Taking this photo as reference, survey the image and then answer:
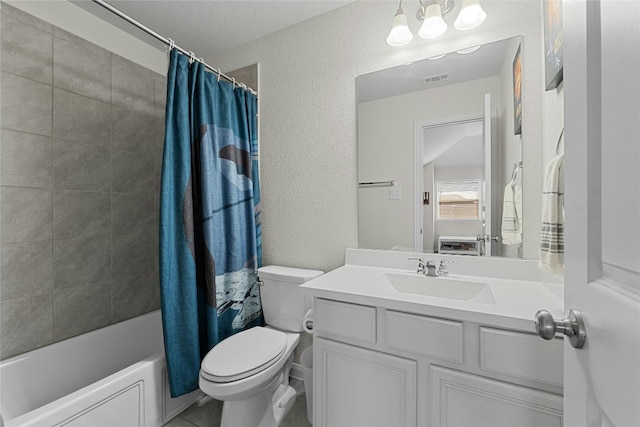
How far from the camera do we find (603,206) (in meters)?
0.41

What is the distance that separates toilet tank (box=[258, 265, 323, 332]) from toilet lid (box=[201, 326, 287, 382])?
0.60 ft

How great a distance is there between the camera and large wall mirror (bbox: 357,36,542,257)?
1.38 m

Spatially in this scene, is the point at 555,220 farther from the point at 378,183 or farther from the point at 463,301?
the point at 378,183

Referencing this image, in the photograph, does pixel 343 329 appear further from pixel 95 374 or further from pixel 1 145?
pixel 1 145

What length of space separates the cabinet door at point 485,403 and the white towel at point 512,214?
69cm

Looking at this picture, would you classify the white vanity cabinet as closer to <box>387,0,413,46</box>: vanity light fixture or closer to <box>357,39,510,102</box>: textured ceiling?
<box>357,39,510,102</box>: textured ceiling

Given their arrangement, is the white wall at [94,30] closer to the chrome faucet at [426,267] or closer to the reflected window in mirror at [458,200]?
Answer: the reflected window in mirror at [458,200]

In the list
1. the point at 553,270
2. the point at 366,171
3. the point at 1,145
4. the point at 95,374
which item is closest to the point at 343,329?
the point at 553,270

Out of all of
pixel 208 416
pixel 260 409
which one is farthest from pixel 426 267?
pixel 208 416

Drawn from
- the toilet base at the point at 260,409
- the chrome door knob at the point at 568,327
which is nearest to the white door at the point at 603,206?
the chrome door knob at the point at 568,327

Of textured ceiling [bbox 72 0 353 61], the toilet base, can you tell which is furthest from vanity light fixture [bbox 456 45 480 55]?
the toilet base

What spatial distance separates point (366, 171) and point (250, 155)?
81 centimetres

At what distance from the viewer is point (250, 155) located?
194 cm

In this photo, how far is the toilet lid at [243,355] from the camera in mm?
1231
